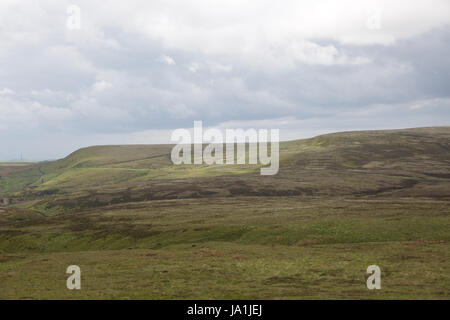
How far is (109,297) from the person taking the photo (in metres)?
35.2

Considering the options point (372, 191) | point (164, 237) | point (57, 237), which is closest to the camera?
point (164, 237)

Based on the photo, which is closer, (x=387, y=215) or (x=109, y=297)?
(x=109, y=297)

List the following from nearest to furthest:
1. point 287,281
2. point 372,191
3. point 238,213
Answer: point 287,281
point 238,213
point 372,191

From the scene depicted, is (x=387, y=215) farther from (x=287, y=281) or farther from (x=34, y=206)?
(x=34, y=206)

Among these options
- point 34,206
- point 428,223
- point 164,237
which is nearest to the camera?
point 428,223

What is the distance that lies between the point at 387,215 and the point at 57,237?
67483 millimetres

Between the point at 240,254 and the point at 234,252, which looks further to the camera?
the point at 234,252

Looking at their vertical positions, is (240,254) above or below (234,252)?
above
